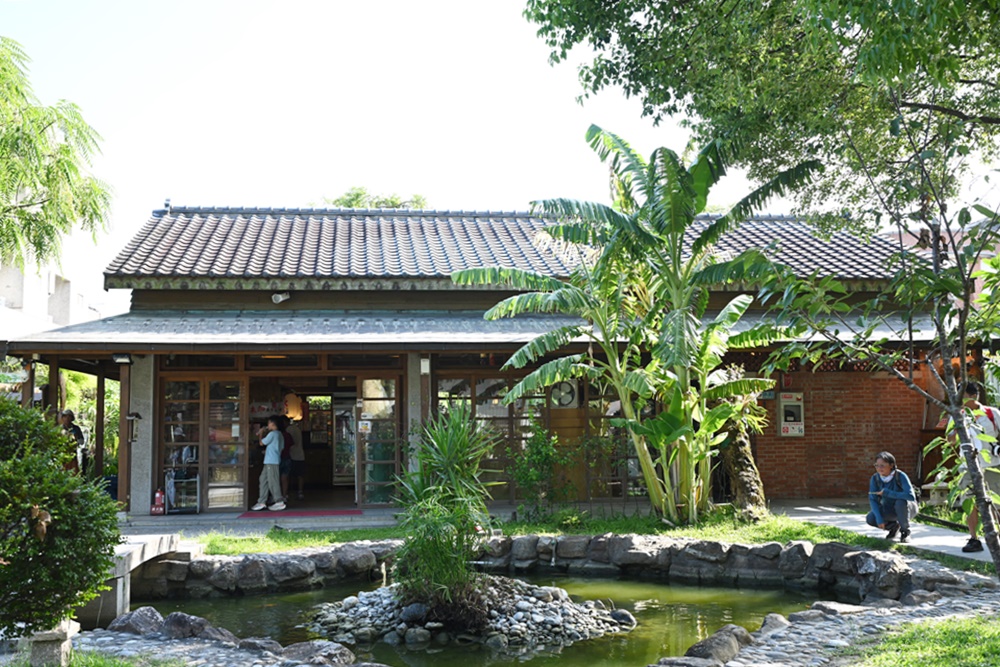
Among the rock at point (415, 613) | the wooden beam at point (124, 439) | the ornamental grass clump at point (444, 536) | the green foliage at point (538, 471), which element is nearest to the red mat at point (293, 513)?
the wooden beam at point (124, 439)

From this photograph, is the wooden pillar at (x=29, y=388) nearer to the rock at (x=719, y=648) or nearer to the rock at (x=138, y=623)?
the rock at (x=138, y=623)

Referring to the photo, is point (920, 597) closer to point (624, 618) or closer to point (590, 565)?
point (624, 618)

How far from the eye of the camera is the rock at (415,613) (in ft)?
26.8

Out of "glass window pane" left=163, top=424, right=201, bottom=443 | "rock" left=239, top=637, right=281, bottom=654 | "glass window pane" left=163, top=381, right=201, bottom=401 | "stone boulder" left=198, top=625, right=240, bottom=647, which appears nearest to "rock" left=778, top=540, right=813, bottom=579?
"rock" left=239, top=637, right=281, bottom=654

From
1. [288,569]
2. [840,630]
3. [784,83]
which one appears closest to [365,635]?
[288,569]

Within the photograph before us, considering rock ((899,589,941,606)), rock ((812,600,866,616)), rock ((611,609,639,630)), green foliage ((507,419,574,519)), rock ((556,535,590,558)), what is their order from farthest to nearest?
green foliage ((507,419,574,519)) < rock ((556,535,590,558)) < rock ((611,609,639,630)) < rock ((899,589,941,606)) < rock ((812,600,866,616))

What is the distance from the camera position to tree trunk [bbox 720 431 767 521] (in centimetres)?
1225

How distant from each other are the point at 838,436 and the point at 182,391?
11123mm

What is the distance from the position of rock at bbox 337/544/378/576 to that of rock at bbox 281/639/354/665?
302 cm

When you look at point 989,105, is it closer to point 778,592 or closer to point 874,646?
point 874,646

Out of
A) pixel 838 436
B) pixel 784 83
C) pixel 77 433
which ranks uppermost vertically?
pixel 784 83

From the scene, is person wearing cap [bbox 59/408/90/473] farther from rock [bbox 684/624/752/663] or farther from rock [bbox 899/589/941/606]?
rock [bbox 899/589/941/606]

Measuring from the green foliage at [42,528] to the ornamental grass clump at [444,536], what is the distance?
110 inches

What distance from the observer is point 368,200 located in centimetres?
3384
